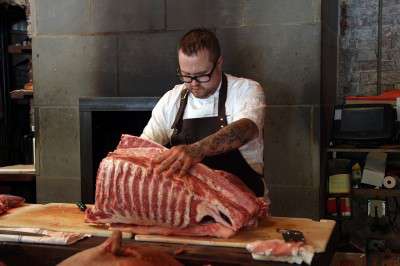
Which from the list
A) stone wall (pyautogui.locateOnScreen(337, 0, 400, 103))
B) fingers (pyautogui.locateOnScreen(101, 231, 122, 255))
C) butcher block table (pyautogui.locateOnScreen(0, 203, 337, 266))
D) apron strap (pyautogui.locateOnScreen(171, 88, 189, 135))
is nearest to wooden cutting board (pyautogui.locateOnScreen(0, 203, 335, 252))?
butcher block table (pyautogui.locateOnScreen(0, 203, 337, 266))

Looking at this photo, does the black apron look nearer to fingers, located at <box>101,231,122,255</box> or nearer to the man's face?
the man's face

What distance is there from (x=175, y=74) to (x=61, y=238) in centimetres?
232

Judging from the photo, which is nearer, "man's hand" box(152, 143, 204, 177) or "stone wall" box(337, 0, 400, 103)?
"man's hand" box(152, 143, 204, 177)

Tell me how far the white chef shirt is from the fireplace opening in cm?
98

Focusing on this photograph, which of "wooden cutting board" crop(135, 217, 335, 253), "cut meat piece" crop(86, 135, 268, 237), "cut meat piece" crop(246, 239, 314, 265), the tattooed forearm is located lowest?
"wooden cutting board" crop(135, 217, 335, 253)

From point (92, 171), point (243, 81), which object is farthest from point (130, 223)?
point (92, 171)

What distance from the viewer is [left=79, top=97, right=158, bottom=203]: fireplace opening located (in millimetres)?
3955

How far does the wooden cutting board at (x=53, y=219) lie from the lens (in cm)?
219

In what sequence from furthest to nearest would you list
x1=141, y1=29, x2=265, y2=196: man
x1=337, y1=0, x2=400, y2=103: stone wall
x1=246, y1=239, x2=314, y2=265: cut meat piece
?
x1=337, y1=0, x2=400, y2=103: stone wall → x1=141, y1=29, x2=265, y2=196: man → x1=246, y1=239, x2=314, y2=265: cut meat piece

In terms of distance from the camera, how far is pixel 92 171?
158 inches

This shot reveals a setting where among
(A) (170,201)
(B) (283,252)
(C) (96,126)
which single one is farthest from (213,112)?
(C) (96,126)

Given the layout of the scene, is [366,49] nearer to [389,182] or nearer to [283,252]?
[389,182]

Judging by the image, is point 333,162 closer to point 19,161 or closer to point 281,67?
point 281,67

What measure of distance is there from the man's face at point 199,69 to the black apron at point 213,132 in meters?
0.11
